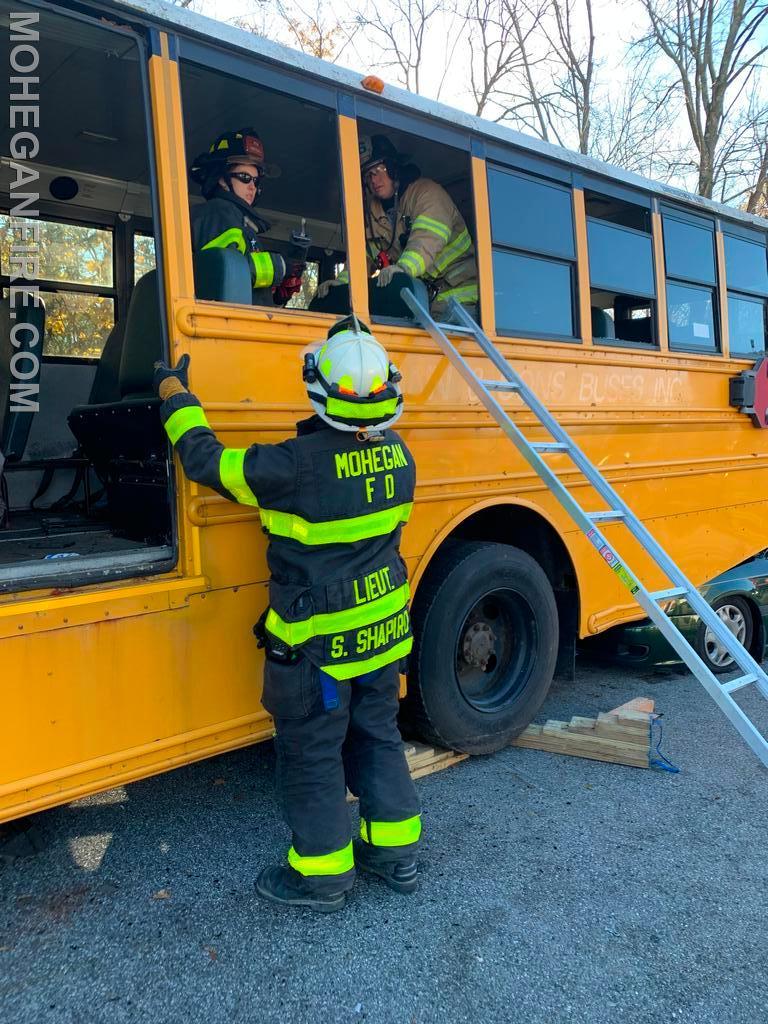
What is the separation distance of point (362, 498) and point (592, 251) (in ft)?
7.53

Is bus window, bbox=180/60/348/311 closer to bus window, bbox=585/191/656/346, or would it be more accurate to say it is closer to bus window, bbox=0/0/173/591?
bus window, bbox=0/0/173/591

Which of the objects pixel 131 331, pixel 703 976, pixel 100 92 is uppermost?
pixel 100 92

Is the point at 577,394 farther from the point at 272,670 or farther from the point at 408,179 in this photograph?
the point at 272,670

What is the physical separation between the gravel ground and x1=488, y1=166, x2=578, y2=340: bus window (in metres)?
2.17

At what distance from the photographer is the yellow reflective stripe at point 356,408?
2363 millimetres

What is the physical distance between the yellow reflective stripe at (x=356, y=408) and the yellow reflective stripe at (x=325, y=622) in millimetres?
623

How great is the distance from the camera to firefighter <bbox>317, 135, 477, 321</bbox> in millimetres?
3420

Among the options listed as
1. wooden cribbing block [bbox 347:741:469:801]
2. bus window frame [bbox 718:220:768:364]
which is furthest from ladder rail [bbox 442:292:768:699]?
bus window frame [bbox 718:220:768:364]

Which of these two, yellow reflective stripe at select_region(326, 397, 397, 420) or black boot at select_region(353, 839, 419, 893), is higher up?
yellow reflective stripe at select_region(326, 397, 397, 420)

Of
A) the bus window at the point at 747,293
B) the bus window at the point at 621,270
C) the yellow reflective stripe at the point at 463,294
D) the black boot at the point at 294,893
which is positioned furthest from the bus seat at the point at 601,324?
the black boot at the point at 294,893

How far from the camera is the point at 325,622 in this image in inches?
94.6

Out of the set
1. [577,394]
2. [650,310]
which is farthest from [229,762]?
[650,310]

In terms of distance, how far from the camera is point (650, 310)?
4289mm

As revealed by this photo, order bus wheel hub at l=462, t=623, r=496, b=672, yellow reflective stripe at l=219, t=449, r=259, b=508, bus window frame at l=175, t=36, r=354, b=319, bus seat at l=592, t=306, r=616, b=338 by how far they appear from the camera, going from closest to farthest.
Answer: yellow reflective stripe at l=219, t=449, r=259, b=508 → bus window frame at l=175, t=36, r=354, b=319 → bus wheel hub at l=462, t=623, r=496, b=672 → bus seat at l=592, t=306, r=616, b=338
